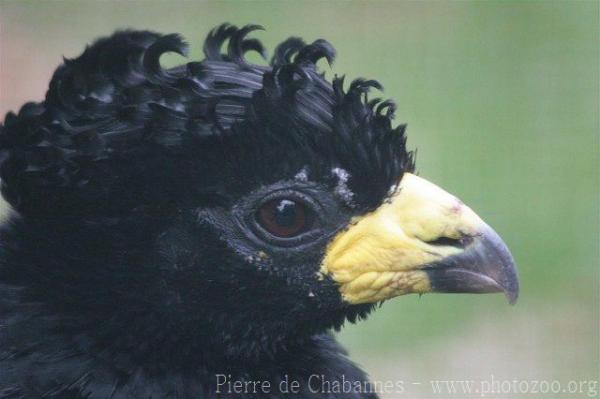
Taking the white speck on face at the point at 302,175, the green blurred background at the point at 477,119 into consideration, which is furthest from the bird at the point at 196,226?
the green blurred background at the point at 477,119

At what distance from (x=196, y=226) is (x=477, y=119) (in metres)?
7.15

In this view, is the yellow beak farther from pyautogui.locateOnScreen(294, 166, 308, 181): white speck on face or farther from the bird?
pyautogui.locateOnScreen(294, 166, 308, 181): white speck on face

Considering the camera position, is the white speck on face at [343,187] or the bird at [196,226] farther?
the white speck on face at [343,187]

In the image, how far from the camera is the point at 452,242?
3469 millimetres

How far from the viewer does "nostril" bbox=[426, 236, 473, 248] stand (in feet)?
11.3

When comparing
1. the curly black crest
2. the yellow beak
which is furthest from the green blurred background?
the curly black crest

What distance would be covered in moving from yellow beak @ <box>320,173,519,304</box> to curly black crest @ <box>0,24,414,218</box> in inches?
4.1

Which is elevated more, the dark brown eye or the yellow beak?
the dark brown eye

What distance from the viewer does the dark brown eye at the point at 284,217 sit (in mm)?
3434

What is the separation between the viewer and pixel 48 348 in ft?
11.1

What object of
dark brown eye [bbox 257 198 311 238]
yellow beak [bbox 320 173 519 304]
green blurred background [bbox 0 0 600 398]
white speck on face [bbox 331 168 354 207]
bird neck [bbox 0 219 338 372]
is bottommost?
bird neck [bbox 0 219 338 372]

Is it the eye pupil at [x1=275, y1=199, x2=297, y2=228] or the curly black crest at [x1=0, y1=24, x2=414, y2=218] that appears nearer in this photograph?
the curly black crest at [x1=0, y1=24, x2=414, y2=218]

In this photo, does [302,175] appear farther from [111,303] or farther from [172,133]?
[111,303]

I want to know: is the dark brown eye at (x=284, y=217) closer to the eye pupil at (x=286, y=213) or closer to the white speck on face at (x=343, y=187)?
the eye pupil at (x=286, y=213)
